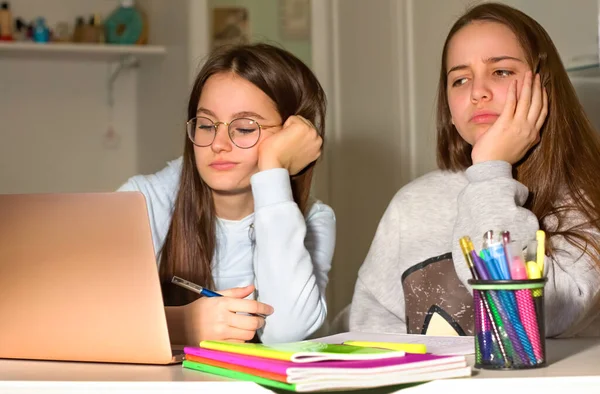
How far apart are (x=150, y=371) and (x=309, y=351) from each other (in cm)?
19

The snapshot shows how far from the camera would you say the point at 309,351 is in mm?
823

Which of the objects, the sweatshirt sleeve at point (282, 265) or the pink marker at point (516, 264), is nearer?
the pink marker at point (516, 264)

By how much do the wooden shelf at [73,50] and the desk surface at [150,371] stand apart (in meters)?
2.41

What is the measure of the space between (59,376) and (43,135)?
2818 millimetres

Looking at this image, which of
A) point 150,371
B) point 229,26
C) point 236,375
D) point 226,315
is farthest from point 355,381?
point 229,26

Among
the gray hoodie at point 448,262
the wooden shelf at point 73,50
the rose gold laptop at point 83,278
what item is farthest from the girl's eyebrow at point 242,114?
the wooden shelf at point 73,50

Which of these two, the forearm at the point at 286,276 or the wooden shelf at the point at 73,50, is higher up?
the wooden shelf at the point at 73,50

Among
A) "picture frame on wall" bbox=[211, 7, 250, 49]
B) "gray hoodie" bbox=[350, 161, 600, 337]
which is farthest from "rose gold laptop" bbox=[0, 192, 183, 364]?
"picture frame on wall" bbox=[211, 7, 250, 49]

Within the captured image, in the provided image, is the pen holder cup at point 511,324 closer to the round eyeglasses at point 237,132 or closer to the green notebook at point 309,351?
the green notebook at point 309,351

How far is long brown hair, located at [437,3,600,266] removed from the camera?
1477 millimetres

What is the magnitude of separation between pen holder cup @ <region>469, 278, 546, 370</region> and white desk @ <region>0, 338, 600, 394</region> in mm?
18

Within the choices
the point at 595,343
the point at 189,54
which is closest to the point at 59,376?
the point at 595,343

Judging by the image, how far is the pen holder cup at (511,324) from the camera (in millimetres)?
852

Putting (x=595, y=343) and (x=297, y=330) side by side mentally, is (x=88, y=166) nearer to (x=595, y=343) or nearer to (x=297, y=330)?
(x=297, y=330)
